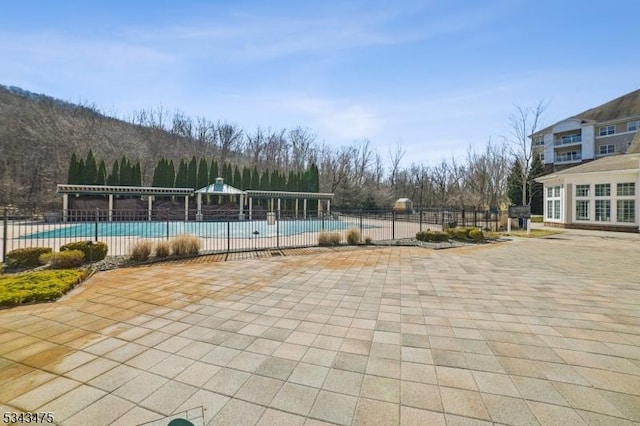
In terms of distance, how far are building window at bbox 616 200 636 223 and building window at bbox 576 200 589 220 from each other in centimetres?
168

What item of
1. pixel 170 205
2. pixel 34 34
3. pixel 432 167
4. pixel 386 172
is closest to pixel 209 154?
pixel 170 205

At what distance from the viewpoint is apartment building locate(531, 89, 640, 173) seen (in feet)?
111

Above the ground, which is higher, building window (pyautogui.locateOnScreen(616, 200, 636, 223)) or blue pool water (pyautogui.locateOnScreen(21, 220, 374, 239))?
building window (pyautogui.locateOnScreen(616, 200, 636, 223))

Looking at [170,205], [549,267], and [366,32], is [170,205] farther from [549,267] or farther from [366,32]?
[549,267]

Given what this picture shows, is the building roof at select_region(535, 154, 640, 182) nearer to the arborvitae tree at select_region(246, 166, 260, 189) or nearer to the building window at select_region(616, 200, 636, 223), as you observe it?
the building window at select_region(616, 200, 636, 223)

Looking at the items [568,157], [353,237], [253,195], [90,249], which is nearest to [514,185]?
[568,157]

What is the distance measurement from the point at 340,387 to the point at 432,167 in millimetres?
48258

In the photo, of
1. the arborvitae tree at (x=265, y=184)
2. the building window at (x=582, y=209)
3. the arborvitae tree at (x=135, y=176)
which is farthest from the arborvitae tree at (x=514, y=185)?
the arborvitae tree at (x=135, y=176)

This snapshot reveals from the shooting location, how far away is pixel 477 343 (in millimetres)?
3098

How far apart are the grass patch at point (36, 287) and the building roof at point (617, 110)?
4399 cm

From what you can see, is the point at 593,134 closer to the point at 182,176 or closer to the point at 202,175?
the point at 202,175

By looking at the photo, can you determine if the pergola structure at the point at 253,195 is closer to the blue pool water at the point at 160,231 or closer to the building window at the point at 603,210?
the blue pool water at the point at 160,231

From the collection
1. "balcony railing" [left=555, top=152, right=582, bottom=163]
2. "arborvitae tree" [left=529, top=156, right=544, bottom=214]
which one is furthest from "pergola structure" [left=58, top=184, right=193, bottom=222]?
"balcony railing" [left=555, top=152, right=582, bottom=163]

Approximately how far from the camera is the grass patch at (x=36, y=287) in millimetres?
4184
